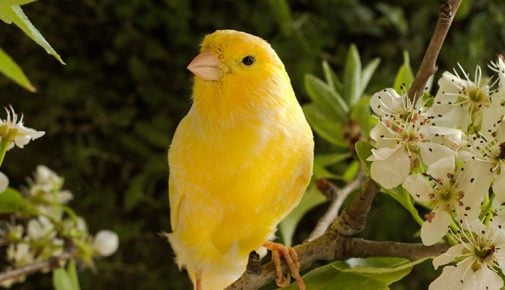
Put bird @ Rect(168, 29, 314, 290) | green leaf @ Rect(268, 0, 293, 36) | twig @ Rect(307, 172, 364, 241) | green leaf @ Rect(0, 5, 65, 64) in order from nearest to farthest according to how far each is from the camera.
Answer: green leaf @ Rect(0, 5, 65, 64), bird @ Rect(168, 29, 314, 290), twig @ Rect(307, 172, 364, 241), green leaf @ Rect(268, 0, 293, 36)

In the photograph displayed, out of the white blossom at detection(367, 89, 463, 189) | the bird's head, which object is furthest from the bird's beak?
the white blossom at detection(367, 89, 463, 189)

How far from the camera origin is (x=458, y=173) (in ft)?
1.41

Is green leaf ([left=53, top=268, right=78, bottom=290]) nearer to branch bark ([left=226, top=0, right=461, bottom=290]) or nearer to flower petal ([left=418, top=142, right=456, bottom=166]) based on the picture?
branch bark ([left=226, top=0, right=461, bottom=290])

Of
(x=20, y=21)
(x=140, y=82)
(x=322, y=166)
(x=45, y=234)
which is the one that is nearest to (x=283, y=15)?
(x=140, y=82)

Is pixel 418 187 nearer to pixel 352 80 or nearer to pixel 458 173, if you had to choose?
pixel 458 173

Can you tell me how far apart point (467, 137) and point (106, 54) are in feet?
2.74

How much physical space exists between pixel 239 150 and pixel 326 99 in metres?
0.34

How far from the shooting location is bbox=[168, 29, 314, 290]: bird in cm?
47

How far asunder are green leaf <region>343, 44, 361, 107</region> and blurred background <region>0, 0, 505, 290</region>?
283 millimetres

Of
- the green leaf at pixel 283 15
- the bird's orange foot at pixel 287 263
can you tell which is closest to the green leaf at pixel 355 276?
the bird's orange foot at pixel 287 263

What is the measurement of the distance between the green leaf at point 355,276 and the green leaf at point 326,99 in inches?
12.2

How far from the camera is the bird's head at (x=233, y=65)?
46 cm

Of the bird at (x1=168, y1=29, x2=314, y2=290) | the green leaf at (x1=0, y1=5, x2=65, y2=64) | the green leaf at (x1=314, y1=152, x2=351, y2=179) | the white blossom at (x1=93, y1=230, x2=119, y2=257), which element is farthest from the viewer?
the white blossom at (x1=93, y1=230, x2=119, y2=257)

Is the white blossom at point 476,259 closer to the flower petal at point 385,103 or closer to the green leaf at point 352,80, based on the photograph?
the flower petal at point 385,103
